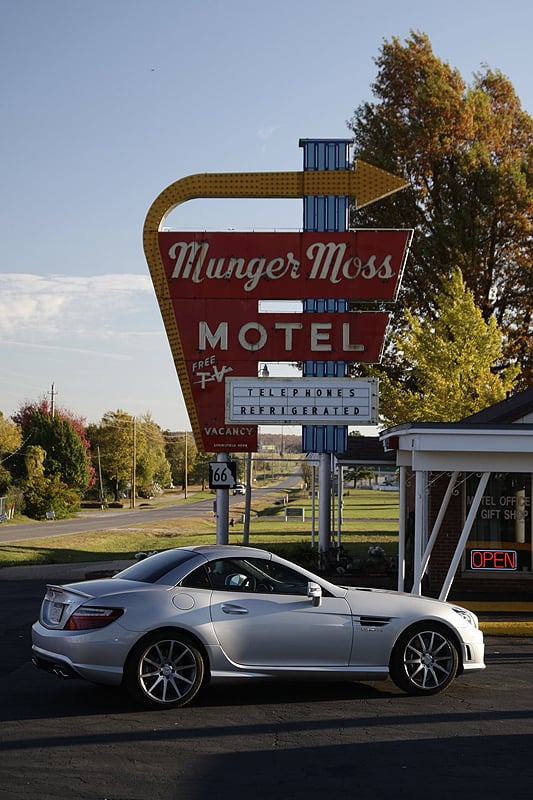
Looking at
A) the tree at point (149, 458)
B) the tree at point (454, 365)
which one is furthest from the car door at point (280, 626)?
the tree at point (149, 458)

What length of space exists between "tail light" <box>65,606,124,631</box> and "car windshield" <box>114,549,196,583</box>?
65 cm

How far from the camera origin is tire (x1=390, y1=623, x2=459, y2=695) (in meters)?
10.1

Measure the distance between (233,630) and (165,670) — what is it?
28.0 inches

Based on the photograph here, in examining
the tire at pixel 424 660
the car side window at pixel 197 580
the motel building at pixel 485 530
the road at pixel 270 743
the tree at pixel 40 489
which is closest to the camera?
the road at pixel 270 743

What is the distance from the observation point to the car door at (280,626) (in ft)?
31.3

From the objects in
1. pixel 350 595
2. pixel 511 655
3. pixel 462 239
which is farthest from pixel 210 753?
pixel 462 239

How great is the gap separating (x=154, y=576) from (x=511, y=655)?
5.75 meters

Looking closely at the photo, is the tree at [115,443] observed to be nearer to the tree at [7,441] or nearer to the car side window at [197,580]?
the tree at [7,441]

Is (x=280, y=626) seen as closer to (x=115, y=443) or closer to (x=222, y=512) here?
(x=222, y=512)

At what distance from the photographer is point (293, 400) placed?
65.4ft

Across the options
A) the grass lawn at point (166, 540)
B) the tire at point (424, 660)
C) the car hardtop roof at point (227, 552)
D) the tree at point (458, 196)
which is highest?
the tree at point (458, 196)

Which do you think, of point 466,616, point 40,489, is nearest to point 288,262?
point 466,616

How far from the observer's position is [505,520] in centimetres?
2088

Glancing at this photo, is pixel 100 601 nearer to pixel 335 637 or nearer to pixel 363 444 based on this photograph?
pixel 335 637
